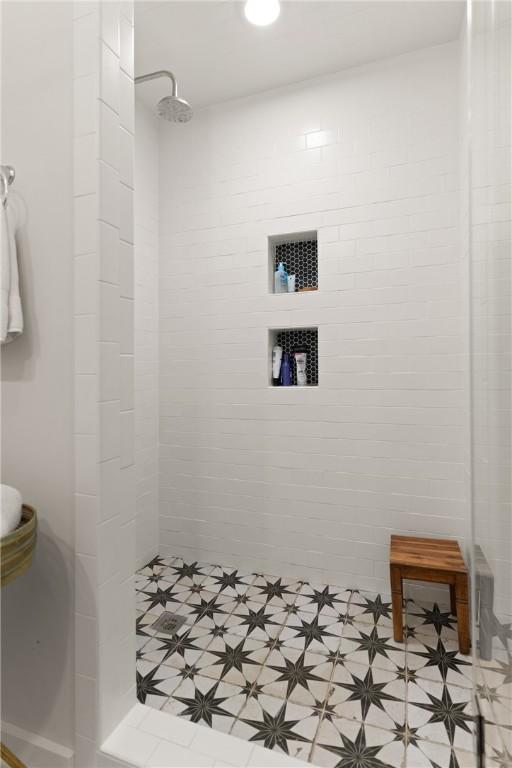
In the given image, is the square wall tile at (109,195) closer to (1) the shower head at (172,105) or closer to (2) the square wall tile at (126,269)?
(2) the square wall tile at (126,269)

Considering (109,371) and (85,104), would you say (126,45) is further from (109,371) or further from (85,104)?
(109,371)

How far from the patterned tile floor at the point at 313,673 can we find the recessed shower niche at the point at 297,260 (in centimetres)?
167

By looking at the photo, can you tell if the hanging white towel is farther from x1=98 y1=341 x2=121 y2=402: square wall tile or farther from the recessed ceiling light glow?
the recessed ceiling light glow

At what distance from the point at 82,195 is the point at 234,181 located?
5.06 ft

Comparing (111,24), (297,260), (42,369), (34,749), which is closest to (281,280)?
(297,260)

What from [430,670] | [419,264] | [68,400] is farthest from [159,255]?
[430,670]

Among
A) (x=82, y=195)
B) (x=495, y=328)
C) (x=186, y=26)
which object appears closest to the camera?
(x=495, y=328)

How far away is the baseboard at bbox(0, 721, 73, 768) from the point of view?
111 cm

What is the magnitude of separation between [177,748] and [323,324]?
5.95 ft

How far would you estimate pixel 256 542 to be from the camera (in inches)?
93.6

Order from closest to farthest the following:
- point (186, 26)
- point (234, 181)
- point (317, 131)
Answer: point (186, 26)
point (317, 131)
point (234, 181)

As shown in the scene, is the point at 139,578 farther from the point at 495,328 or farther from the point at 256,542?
the point at 495,328

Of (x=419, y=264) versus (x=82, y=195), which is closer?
(x=82, y=195)

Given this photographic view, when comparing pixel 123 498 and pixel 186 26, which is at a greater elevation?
pixel 186 26
